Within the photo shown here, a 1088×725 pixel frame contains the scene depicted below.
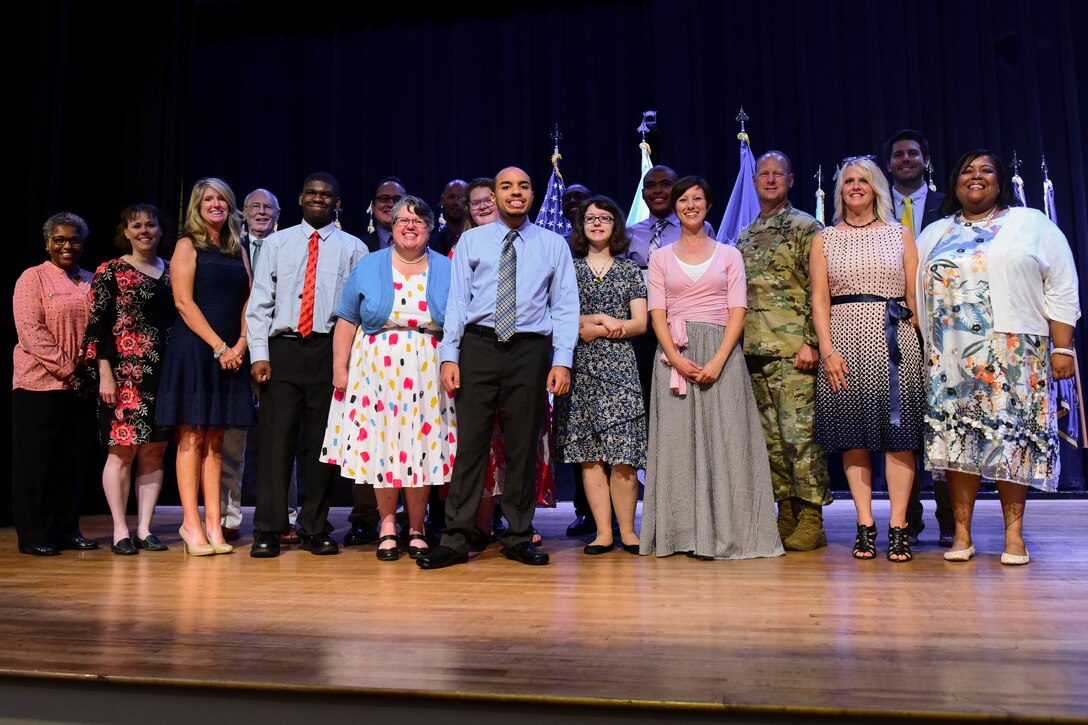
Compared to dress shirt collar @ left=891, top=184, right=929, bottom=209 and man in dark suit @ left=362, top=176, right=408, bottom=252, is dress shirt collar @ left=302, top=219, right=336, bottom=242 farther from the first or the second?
dress shirt collar @ left=891, top=184, right=929, bottom=209

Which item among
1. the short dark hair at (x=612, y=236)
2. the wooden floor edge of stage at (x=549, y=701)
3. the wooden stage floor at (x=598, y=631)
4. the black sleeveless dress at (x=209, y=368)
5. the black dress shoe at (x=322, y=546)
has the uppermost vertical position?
the short dark hair at (x=612, y=236)

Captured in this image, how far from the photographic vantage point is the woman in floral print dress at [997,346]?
10.7 ft

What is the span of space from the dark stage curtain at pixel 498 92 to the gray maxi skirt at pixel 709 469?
2.95 m

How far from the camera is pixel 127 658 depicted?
2123 millimetres

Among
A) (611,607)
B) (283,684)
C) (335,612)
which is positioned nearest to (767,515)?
(611,607)

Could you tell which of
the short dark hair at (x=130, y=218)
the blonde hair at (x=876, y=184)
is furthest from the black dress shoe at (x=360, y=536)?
the blonde hair at (x=876, y=184)

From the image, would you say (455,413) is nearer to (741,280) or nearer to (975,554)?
(741,280)

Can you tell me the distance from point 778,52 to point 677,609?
15.8ft

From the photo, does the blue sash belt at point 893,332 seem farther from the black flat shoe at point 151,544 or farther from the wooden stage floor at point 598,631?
the black flat shoe at point 151,544

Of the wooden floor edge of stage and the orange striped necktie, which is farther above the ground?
the orange striped necktie

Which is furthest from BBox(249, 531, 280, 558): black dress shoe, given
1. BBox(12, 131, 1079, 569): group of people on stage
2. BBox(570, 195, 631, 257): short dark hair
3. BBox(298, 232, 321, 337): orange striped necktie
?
BBox(570, 195, 631, 257): short dark hair

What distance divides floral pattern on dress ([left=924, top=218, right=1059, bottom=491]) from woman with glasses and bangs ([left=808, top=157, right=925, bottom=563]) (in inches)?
3.9

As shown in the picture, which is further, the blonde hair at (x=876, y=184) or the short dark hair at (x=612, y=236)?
the short dark hair at (x=612, y=236)

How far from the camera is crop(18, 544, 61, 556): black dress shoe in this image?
3934mm
